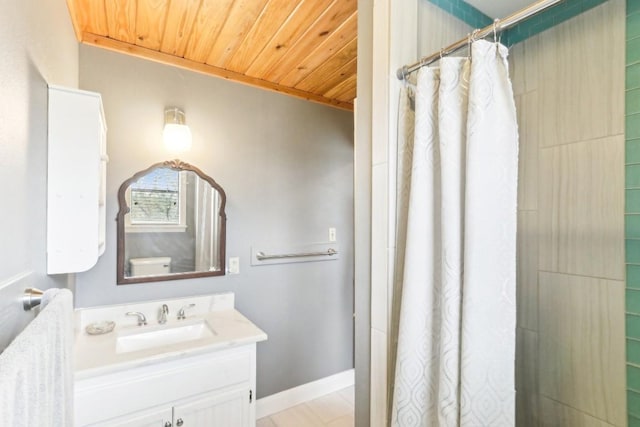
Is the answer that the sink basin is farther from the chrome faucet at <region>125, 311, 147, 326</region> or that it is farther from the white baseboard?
the white baseboard

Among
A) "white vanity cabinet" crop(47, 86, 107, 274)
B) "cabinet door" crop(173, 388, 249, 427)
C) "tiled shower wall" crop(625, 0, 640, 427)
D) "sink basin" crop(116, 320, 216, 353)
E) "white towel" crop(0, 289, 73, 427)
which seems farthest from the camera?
"sink basin" crop(116, 320, 216, 353)

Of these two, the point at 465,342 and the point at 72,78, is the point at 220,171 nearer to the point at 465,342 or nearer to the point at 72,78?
the point at 72,78

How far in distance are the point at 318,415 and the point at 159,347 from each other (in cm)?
133

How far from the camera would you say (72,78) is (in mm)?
1396

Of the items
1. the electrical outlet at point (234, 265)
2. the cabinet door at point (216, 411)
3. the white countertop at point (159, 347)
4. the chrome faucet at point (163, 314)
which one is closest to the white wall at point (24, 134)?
the white countertop at point (159, 347)

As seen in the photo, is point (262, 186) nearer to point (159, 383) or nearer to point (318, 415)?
point (159, 383)

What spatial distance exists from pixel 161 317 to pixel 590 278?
194 centimetres

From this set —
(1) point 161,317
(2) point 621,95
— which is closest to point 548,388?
(2) point 621,95

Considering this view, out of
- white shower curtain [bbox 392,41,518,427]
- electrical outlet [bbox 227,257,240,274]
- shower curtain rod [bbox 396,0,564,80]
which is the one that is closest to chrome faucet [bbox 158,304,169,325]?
electrical outlet [bbox 227,257,240,274]

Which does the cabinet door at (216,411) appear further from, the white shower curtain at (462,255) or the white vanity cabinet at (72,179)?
the white shower curtain at (462,255)

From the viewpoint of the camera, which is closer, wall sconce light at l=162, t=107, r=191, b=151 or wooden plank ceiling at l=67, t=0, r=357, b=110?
wooden plank ceiling at l=67, t=0, r=357, b=110

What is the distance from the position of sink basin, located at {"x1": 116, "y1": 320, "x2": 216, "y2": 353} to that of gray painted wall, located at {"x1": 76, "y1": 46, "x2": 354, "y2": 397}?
209 millimetres

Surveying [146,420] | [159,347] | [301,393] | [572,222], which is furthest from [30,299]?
[301,393]

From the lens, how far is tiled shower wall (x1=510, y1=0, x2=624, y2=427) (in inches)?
36.5
